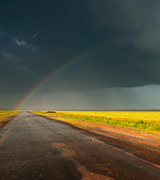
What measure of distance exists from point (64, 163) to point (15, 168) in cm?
174

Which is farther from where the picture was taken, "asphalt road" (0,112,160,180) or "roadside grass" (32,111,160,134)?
"roadside grass" (32,111,160,134)

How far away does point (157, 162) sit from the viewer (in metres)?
4.53

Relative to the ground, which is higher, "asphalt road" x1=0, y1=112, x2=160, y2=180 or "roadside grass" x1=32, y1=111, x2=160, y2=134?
"roadside grass" x1=32, y1=111, x2=160, y2=134

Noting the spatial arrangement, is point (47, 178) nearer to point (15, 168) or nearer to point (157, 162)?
point (15, 168)

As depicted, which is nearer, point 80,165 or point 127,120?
point 80,165

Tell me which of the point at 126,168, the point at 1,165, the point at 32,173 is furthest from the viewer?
the point at 1,165

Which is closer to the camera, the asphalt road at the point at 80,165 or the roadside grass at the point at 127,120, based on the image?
the asphalt road at the point at 80,165

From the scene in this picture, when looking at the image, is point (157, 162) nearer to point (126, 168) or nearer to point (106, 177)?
point (126, 168)

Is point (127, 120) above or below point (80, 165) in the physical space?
above

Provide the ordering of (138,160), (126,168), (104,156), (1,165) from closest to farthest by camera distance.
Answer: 1. (126,168)
2. (1,165)
3. (138,160)
4. (104,156)

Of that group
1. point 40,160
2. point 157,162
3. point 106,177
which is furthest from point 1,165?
point 157,162

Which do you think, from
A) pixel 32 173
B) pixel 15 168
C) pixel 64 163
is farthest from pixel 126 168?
pixel 15 168

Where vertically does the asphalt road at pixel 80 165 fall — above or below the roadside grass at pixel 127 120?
below

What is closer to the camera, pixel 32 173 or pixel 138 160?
pixel 32 173
